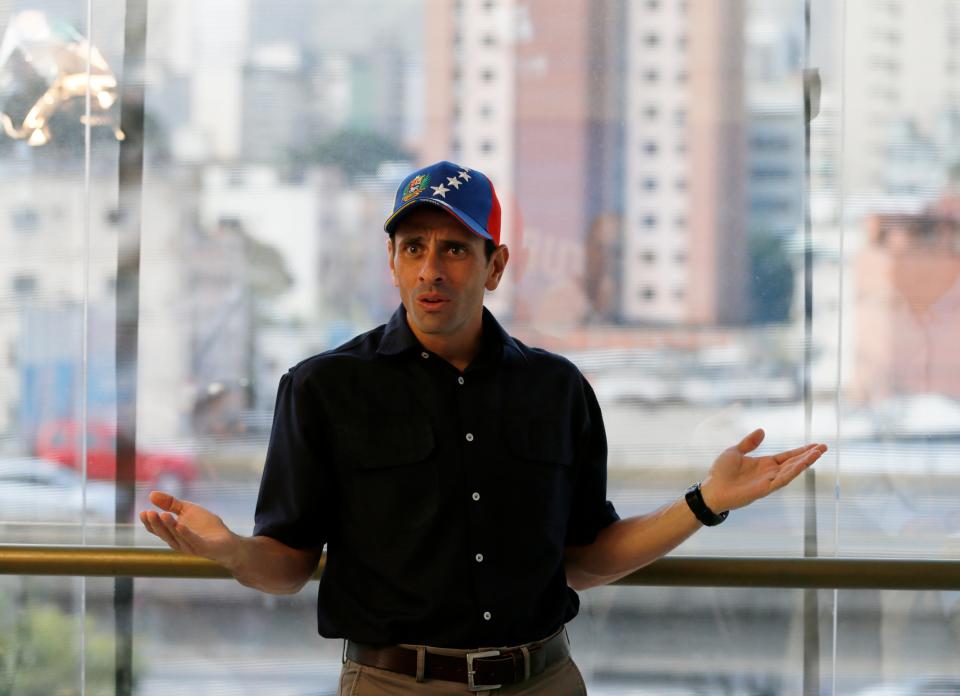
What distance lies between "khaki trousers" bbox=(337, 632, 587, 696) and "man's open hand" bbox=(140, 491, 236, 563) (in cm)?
35

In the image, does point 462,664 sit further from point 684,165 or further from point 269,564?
point 684,165

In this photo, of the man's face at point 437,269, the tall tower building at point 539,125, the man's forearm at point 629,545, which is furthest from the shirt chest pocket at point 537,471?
the tall tower building at point 539,125

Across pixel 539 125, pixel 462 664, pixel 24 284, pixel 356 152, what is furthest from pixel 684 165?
pixel 24 284

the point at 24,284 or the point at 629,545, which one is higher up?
the point at 24,284

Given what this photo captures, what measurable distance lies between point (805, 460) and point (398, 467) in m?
0.75

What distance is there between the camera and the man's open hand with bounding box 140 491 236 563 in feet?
5.73

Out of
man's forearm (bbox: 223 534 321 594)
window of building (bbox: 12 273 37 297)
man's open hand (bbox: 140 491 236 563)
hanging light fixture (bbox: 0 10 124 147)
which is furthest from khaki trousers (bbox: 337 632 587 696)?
hanging light fixture (bbox: 0 10 124 147)

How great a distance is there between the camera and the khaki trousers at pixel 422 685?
1990mm

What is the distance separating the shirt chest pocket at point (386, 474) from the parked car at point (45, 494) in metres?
1.16

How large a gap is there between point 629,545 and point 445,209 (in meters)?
0.78

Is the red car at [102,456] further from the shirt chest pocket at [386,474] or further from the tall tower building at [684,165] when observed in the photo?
the tall tower building at [684,165]

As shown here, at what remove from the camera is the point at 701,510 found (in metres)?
2.13

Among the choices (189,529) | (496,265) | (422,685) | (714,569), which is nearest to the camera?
(189,529)

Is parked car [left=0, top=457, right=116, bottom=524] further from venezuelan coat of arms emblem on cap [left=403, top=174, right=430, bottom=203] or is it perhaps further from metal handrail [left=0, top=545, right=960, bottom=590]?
venezuelan coat of arms emblem on cap [left=403, top=174, right=430, bottom=203]
